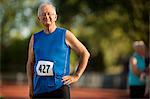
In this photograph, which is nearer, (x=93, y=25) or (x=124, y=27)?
(x=124, y=27)

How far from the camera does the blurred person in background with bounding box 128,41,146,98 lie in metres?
9.14

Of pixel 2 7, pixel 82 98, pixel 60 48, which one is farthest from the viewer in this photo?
pixel 82 98

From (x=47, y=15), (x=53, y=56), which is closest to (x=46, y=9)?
(x=47, y=15)

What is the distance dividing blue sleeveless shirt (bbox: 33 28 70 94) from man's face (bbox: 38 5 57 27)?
0.38 ft

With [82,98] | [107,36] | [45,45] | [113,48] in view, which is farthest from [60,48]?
[113,48]

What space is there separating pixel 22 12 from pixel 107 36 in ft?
19.9

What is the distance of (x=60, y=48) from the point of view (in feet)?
16.6

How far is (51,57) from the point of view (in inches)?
198

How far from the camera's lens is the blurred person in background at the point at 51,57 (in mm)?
5043

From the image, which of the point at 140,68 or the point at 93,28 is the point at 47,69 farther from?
the point at 93,28

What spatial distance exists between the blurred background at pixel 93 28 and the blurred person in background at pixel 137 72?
847cm

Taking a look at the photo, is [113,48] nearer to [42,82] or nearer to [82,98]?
[82,98]

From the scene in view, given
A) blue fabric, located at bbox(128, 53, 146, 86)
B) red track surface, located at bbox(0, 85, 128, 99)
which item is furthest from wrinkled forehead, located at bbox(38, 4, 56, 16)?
red track surface, located at bbox(0, 85, 128, 99)

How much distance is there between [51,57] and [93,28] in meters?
24.2
